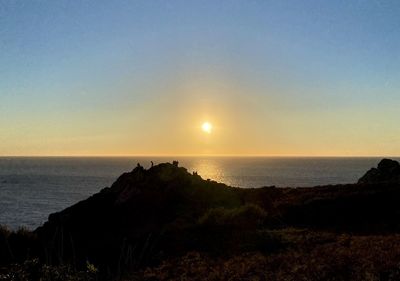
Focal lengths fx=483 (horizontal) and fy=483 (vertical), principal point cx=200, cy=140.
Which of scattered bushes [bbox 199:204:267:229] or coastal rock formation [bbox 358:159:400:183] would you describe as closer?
scattered bushes [bbox 199:204:267:229]

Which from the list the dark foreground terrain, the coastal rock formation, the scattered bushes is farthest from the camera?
the coastal rock formation

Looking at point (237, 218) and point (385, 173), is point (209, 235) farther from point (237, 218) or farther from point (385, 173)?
point (385, 173)

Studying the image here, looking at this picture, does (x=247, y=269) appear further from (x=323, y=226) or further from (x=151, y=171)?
(x=151, y=171)

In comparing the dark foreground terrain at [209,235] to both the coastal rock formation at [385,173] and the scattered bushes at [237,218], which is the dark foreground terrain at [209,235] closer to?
the scattered bushes at [237,218]

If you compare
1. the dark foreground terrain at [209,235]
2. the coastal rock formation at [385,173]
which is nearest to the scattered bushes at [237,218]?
the dark foreground terrain at [209,235]

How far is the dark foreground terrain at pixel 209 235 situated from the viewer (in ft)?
46.8

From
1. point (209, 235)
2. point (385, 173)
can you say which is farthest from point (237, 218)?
point (385, 173)

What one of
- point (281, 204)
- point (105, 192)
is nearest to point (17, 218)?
point (105, 192)

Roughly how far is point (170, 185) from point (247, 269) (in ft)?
59.4

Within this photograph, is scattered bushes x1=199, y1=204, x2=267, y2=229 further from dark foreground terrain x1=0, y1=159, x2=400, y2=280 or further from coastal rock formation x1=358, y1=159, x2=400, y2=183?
coastal rock formation x1=358, y1=159, x2=400, y2=183

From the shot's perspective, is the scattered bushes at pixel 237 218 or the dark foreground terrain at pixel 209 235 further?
the scattered bushes at pixel 237 218

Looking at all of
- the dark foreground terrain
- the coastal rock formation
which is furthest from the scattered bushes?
the coastal rock formation

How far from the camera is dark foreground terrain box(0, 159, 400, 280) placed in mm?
14273

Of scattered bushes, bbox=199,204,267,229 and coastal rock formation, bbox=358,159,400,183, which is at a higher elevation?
coastal rock formation, bbox=358,159,400,183
